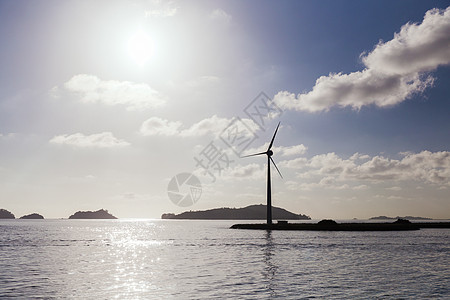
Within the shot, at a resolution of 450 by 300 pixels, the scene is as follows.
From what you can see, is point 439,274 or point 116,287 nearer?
point 116,287

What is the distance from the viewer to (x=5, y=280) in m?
42.6

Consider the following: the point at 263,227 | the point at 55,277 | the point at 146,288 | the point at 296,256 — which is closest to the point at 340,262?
the point at 296,256

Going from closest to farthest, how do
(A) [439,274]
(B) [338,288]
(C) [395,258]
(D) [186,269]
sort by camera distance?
(B) [338,288] → (A) [439,274] → (D) [186,269] → (C) [395,258]

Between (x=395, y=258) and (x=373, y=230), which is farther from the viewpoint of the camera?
(x=373, y=230)

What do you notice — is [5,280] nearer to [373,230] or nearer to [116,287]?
[116,287]

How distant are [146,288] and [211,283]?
634 cm

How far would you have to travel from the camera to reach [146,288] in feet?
123

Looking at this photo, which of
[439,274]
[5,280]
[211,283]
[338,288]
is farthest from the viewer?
[439,274]

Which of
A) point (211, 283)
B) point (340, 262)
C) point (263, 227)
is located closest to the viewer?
point (211, 283)

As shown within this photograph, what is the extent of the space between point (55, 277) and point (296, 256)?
3753cm

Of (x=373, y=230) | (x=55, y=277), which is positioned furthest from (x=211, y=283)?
(x=373, y=230)

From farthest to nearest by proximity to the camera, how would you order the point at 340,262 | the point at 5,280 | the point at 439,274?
the point at 340,262
the point at 439,274
the point at 5,280

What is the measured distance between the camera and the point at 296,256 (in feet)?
218

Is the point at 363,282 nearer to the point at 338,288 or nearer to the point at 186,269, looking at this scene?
the point at 338,288
